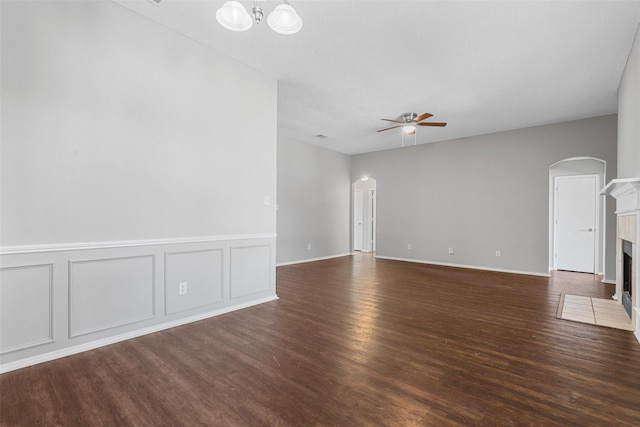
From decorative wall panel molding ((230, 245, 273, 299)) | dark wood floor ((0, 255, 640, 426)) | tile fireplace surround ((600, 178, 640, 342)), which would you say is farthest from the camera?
decorative wall panel molding ((230, 245, 273, 299))

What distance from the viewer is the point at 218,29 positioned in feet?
9.30

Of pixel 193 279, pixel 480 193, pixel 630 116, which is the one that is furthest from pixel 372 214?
pixel 193 279

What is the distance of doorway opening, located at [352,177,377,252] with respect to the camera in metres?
9.34

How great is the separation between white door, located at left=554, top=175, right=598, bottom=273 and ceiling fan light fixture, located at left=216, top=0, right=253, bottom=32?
6.86 meters

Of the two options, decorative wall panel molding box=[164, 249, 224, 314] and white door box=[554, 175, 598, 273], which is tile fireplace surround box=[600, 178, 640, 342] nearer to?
→ white door box=[554, 175, 598, 273]

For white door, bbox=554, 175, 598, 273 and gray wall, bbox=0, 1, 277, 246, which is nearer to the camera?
gray wall, bbox=0, 1, 277, 246

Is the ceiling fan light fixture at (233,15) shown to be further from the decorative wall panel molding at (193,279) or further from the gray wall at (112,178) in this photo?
the decorative wall panel molding at (193,279)

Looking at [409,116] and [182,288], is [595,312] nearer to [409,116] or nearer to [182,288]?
[409,116]

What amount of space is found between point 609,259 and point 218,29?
673cm

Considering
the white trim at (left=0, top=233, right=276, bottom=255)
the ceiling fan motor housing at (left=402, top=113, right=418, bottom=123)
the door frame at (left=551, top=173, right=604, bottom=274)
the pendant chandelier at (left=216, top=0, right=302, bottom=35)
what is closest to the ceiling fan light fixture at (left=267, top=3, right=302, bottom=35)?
the pendant chandelier at (left=216, top=0, right=302, bottom=35)

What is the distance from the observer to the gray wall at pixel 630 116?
111 inches

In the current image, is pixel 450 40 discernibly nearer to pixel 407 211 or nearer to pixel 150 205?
pixel 150 205

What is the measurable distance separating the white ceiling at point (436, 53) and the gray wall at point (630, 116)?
15cm

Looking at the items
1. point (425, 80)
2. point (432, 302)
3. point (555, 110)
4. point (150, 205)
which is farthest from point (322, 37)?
point (555, 110)
